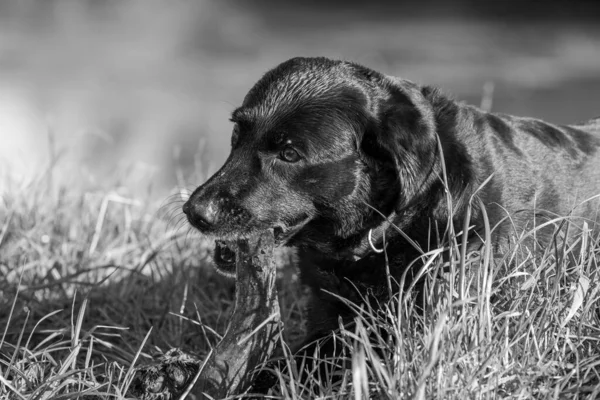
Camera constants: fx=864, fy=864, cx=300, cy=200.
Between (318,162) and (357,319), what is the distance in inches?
32.1

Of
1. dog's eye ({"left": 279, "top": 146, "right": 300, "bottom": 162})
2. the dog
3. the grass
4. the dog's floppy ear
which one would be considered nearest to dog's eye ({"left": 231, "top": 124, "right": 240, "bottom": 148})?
the dog

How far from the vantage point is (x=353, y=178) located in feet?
9.82

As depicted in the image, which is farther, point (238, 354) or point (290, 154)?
point (290, 154)

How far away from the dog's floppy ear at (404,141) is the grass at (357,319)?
0.83ft

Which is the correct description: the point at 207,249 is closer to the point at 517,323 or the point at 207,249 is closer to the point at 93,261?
the point at 93,261

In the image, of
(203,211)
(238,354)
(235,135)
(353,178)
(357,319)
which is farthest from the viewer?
(235,135)

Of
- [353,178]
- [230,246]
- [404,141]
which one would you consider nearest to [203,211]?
[230,246]

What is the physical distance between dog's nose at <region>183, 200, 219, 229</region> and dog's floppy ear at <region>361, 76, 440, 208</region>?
58cm

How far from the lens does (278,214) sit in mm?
2906

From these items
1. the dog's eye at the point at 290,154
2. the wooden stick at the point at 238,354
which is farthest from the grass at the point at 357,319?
the dog's eye at the point at 290,154

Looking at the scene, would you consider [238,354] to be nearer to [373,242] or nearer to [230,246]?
[230,246]

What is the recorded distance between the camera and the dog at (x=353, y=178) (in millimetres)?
2908

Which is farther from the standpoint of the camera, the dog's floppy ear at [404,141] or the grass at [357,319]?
the dog's floppy ear at [404,141]

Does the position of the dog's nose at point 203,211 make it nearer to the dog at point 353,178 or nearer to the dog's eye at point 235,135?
the dog at point 353,178
